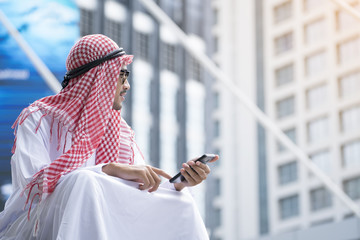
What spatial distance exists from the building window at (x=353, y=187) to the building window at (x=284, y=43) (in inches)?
428

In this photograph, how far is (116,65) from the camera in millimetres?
2537

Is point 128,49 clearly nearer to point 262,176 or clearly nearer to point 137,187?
point 262,176

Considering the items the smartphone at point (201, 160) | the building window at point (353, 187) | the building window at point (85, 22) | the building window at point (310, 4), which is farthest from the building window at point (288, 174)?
the smartphone at point (201, 160)

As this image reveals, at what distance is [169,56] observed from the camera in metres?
36.0

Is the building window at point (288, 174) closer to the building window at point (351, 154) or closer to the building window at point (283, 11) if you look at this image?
the building window at point (351, 154)

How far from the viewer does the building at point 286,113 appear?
49.3m

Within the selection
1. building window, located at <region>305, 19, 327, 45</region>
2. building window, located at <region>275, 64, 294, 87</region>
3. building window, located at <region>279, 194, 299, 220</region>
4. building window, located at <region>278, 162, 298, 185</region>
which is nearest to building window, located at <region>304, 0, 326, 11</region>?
building window, located at <region>305, 19, 327, 45</region>

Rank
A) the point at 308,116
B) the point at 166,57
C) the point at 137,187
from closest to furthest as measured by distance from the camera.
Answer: the point at 137,187 < the point at 166,57 < the point at 308,116

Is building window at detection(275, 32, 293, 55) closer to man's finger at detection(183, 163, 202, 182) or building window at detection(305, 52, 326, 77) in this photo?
building window at detection(305, 52, 326, 77)

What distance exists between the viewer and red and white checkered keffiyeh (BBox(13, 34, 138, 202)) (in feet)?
7.83

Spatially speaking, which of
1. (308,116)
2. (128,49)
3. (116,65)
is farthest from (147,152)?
(116,65)

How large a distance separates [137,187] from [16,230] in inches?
16.0

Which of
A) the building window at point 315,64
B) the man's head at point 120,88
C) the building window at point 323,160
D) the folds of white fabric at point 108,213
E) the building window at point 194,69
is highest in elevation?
the building window at point 315,64

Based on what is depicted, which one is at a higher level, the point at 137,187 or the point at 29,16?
the point at 29,16
